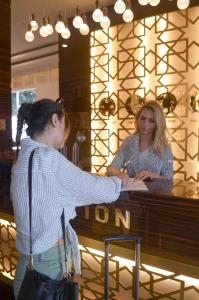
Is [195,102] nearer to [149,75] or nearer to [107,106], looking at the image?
[149,75]

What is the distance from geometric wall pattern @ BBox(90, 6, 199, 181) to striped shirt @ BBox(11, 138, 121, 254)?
3.36 m

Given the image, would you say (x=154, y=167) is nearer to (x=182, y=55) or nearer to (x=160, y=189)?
(x=160, y=189)

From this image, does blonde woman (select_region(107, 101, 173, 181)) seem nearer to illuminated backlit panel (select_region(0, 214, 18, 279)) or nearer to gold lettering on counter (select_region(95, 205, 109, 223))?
gold lettering on counter (select_region(95, 205, 109, 223))

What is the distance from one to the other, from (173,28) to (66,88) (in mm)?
2219

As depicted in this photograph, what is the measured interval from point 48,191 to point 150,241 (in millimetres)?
811

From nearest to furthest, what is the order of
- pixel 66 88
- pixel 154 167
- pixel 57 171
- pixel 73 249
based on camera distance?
pixel 57 171
pixel 73 249
pixel 154 167
pixel 66 88

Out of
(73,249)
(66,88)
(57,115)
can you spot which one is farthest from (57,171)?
(66,88)

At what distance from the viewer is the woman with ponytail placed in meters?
1.31

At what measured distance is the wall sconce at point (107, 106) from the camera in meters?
5.39

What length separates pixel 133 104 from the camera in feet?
16.7

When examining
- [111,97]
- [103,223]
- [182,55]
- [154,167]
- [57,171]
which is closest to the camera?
[57,171]

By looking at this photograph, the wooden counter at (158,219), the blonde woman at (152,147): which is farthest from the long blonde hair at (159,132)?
the wooden counter at (158,219)

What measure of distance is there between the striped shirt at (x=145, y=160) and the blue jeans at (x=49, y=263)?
53.1 inches

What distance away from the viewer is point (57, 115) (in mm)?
1398
